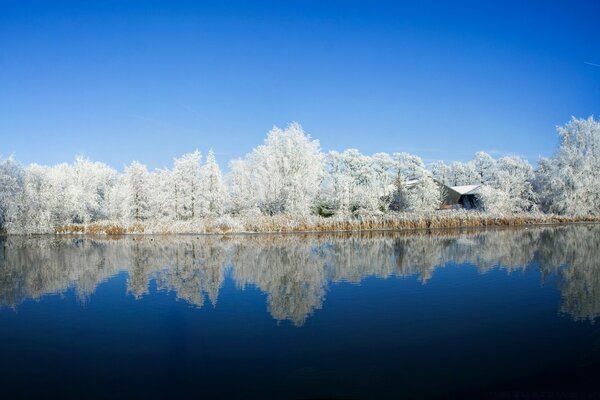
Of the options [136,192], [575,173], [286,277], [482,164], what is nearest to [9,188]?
[136,192]

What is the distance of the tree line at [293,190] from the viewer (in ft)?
159

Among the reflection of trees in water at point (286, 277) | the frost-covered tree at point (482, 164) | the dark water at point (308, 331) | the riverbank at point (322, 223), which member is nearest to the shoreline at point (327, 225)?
the riverbank at point (322, 223)

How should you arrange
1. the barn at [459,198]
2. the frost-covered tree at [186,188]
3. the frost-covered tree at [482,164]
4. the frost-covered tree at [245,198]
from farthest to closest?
the frost-covered tree at [482,164] → the barn at [459,198] → the frost-covered tree at [186,188] → the frost-covered tree at [245,198]

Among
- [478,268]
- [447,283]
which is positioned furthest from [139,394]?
[478,268]

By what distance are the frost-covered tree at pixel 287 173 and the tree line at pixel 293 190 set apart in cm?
11

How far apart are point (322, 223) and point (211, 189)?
765 inches

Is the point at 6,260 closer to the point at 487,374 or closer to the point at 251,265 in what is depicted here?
the point at 251,265

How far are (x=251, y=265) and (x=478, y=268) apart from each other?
1002cm

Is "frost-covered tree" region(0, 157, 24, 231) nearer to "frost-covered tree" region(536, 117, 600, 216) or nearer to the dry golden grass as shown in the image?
the dry golden grass

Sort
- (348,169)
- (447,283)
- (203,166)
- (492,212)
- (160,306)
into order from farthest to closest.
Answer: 1. (348,169)
2. (203,166)
3. (492,212)
4. (447,283)
5. (160,306)

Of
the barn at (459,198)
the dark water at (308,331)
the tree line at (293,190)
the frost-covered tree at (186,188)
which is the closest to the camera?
the dark water at (308,331)

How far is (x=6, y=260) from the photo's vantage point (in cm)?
2502

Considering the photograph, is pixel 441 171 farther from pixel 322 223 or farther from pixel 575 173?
pixel 322 223

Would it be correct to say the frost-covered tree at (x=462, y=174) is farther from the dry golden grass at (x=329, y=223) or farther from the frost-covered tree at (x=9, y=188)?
the frost-covered tree at (x=9, y=188)
